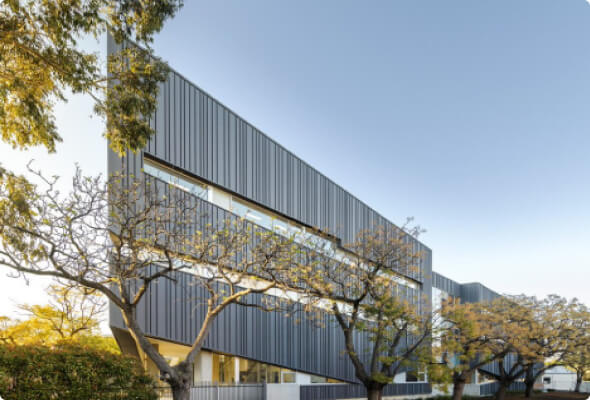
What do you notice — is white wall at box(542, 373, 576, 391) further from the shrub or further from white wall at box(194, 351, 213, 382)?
the shrub

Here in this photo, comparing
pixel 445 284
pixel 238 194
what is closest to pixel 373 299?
pixel 238 194

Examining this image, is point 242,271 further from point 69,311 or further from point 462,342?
point 462,342

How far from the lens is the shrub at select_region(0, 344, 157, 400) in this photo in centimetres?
916

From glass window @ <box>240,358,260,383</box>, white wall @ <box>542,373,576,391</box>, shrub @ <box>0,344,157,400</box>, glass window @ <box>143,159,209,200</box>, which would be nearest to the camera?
shrub @ <box>0,344,157,400</box>

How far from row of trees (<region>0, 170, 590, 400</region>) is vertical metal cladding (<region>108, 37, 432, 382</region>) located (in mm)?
718

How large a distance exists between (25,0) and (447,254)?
36.9 m

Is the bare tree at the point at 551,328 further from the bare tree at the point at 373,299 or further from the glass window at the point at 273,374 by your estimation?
the glass window at the point at 273,374

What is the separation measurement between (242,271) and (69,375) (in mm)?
4445

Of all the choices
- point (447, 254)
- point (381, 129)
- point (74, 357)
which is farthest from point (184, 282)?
point (447, 254)

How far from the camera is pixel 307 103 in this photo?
25781 millimetres

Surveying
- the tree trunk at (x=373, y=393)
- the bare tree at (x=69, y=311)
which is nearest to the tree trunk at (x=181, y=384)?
the tree trunk at (x=373, y=393)

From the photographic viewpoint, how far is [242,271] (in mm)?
12086

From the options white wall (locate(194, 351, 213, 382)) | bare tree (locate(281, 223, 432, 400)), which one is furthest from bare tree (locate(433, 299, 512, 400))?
white wall (locate(194, 351, 213, 382))

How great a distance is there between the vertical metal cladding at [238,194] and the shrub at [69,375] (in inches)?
118
